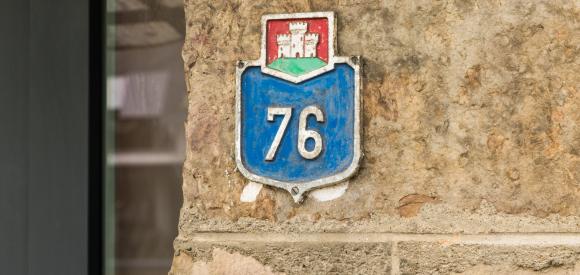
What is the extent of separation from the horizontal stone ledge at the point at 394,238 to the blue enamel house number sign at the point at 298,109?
0.27 ft

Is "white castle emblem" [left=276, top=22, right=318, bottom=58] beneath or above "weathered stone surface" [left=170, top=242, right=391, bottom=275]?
A: above

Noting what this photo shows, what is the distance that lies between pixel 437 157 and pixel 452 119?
0.07 metres

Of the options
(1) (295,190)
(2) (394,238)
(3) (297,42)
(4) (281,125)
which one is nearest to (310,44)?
(3) (297,42)

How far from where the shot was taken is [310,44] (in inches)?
59.6

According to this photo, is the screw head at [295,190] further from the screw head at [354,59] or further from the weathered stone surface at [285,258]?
the screw head at [354,59]

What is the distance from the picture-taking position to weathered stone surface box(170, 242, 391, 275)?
1498 mm

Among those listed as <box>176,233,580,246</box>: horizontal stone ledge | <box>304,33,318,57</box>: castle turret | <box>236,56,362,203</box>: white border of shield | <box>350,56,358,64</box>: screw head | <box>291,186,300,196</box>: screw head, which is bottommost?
<box>176,233,580,246</box>: horizontal stone ledge

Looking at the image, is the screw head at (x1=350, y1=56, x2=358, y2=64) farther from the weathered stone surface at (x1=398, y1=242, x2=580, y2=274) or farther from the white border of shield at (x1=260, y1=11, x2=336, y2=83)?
the weathered stone surface at (x1=398, y1=242, x2=580, y2=274)

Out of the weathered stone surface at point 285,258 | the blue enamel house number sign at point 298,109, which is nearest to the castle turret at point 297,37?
the blue enamel house number sign at point 298,109

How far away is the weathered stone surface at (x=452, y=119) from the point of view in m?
1.44

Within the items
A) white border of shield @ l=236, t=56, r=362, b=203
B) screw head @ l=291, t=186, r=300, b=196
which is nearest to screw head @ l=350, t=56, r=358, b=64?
white border of shield @ l=236, t=56, r=362, b=203

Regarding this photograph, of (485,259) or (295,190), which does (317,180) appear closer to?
(295,190)
